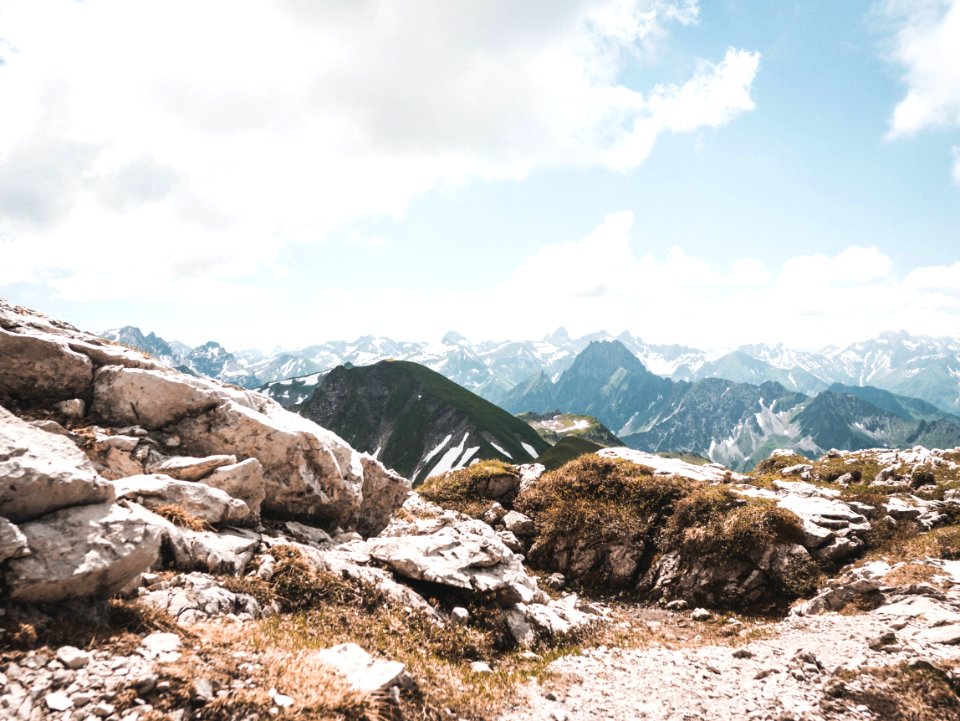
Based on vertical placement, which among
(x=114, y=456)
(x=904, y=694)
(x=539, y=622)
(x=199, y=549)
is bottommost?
(x=539, y=622)

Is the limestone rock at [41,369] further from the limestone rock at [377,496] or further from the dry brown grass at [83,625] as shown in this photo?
the limestone rock at [377,496]

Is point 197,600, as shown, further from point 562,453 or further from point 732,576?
point 562,453

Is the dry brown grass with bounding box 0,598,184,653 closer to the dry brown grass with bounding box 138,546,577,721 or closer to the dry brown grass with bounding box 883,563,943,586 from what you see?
the dry brown grass with bounding box 138,546,577,721

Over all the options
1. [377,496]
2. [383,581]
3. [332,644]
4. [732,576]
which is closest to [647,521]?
[732,576]

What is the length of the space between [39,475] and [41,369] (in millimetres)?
7858

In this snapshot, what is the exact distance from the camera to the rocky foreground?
754cm

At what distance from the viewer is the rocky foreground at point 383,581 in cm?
754

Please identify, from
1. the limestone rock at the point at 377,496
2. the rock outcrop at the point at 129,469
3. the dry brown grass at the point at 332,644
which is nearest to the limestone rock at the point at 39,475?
the rock outcrop at the point at 129,469

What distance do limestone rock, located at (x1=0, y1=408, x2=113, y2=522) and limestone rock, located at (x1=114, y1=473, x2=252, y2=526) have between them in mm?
2785

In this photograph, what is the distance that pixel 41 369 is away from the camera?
537 inches

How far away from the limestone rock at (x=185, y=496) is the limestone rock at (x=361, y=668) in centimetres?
545

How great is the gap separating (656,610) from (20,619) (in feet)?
61.7

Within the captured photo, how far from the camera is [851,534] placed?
1903 centimetres

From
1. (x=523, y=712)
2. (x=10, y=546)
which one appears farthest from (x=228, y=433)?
(x=523, y=712)
